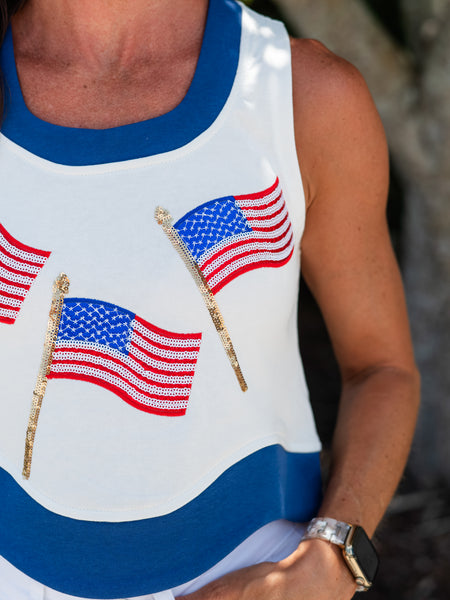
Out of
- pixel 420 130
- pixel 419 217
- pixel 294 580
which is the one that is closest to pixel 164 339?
pixel 294 580

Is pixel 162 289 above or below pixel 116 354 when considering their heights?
above

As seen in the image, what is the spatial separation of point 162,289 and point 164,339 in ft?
0.30

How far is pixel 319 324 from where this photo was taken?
19.1 ft

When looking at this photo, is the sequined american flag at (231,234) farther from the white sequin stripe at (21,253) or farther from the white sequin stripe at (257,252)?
the white sequin stripe at (21,253)

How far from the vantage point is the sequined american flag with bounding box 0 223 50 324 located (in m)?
1.37

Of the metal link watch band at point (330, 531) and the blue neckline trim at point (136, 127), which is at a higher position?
the blue neckline trim at point (136, 127)

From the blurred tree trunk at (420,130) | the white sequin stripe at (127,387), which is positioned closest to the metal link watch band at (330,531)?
the white sequin stripe at (127,387)

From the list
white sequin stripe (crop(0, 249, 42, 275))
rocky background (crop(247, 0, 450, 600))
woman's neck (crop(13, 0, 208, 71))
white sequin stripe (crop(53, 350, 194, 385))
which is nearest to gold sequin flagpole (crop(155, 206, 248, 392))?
white sequin stripe (crop(53, 350, 194, 385))

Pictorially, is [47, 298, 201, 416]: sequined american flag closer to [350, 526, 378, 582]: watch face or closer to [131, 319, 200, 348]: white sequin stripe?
[131, 319, 200, 348]: white sequin stripe

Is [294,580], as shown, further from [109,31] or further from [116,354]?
[109,31]

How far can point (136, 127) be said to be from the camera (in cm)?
145

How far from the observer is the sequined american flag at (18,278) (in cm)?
137

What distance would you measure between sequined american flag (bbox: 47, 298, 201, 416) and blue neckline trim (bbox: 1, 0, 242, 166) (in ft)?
0.95

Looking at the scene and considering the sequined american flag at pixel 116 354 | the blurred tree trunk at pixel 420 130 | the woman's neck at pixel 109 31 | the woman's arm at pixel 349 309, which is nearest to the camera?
the sequined american flag at pixel 116 354
